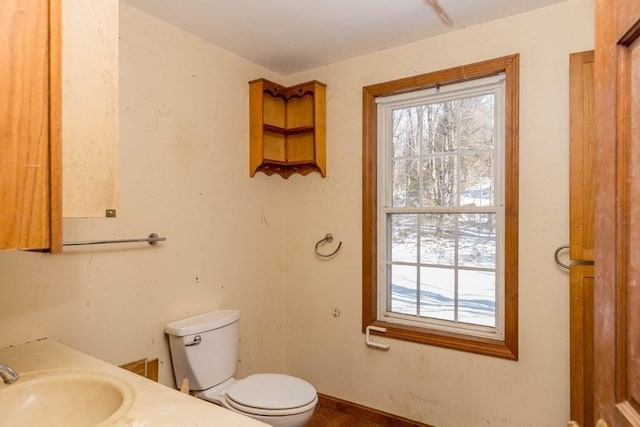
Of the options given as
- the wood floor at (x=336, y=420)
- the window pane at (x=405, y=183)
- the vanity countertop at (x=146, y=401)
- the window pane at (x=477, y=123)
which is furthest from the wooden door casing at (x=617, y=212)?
the wood floor at (x=336, y=420)

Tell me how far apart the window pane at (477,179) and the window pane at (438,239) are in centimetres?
14

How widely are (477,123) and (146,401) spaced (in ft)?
6.48

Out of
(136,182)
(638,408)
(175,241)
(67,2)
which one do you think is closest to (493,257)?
(638,408)

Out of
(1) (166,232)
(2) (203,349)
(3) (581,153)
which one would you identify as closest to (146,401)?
(2) (203,349)

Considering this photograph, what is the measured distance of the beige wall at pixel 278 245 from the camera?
1815mm

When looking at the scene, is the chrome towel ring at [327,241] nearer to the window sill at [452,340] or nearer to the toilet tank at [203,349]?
the window sill at [452,340]

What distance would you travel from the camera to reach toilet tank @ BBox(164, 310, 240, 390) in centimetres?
195

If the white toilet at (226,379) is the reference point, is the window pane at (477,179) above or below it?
above

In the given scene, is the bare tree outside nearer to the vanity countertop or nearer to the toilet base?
the toilet base

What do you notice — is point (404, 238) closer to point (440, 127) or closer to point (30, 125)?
point (440, 127)

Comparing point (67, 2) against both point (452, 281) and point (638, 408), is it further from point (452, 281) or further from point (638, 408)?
point (452, 281)

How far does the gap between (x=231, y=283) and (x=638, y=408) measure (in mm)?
2014

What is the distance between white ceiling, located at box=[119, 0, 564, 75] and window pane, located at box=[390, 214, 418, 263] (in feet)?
3.33

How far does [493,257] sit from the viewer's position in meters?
2.12
